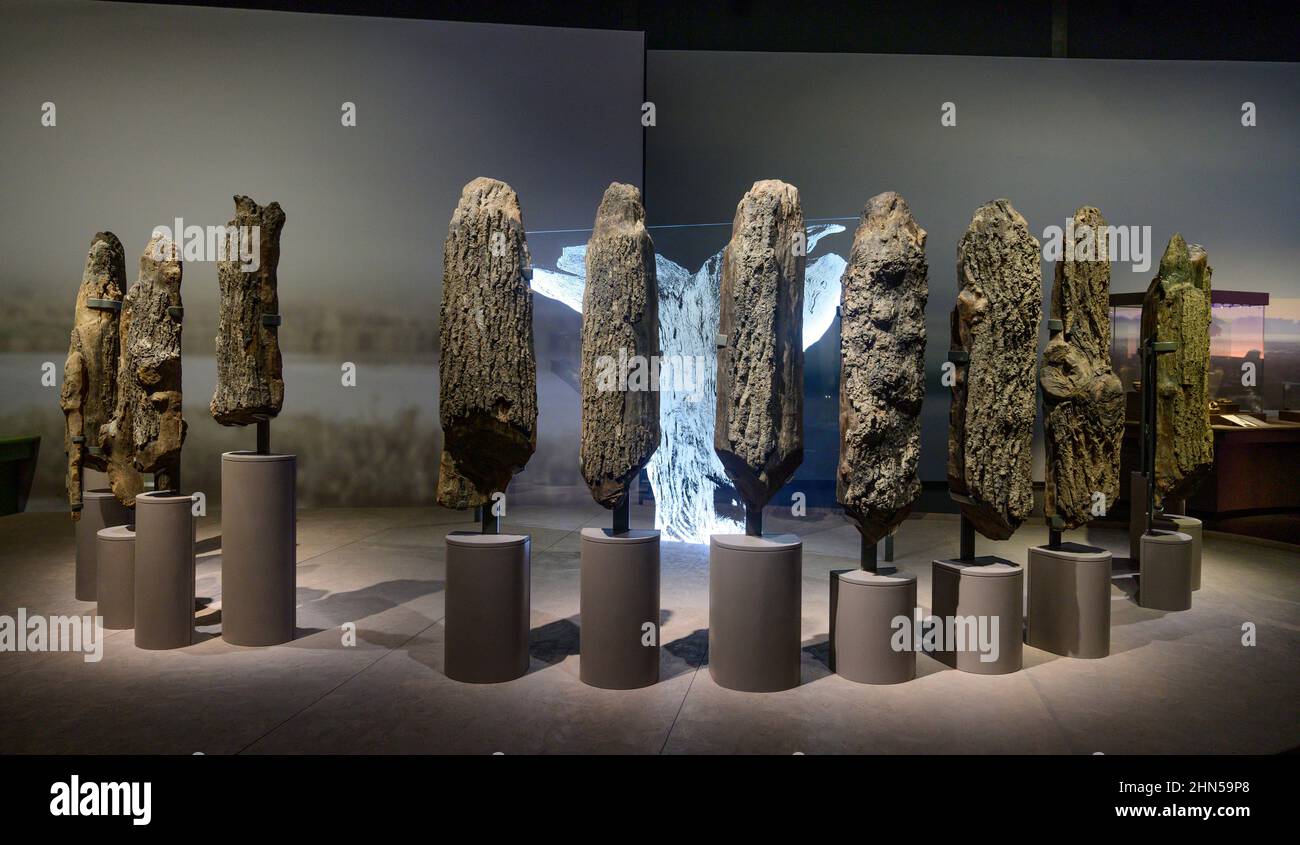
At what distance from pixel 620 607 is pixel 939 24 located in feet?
24.9

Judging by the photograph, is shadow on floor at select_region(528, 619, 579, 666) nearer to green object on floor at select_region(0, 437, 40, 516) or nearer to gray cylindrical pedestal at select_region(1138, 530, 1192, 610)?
gray cylindrical pedestal at select_region(1138, 530, 1192, 610)

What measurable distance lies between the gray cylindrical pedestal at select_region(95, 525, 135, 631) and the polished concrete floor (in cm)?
17

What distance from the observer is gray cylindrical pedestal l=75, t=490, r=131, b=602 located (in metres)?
5.06

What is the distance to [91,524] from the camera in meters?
5.22

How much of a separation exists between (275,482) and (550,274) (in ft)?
10.3

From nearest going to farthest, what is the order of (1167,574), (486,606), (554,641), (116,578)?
(486,606) → (554,641) → (116,578) → (1167,574)

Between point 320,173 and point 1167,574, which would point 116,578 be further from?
point 1167,574

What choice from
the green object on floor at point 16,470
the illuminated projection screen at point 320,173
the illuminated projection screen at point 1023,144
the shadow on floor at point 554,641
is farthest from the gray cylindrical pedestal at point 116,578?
the illuminated projection screen at point 1023,144

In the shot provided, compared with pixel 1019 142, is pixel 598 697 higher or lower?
lower

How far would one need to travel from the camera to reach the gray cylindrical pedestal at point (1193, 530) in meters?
5.45

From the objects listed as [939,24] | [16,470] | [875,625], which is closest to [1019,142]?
[939,24]

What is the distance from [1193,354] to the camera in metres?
5.46

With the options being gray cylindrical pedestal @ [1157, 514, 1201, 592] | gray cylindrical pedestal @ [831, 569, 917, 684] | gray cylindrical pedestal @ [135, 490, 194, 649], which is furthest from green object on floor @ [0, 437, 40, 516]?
gray cylindrical pedestal @ [1157, 514, 1201, 592]

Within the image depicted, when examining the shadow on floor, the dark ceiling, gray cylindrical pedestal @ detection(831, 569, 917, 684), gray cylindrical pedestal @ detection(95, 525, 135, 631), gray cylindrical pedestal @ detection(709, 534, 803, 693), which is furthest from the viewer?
the dark ceiling
